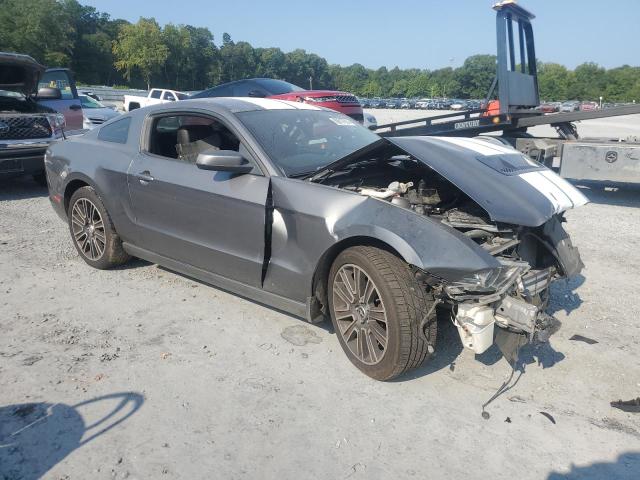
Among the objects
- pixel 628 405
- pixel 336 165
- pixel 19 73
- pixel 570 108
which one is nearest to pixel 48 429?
pixel 336 165

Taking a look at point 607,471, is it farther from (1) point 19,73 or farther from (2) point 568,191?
(1) point 19,73

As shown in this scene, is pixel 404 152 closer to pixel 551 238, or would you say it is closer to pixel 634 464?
pixel 551 238

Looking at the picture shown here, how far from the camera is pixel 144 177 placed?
4.22 metres

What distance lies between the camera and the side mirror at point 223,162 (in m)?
3.39

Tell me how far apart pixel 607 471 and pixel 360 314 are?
146 centimetres

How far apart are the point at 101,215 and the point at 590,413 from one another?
4189 mm

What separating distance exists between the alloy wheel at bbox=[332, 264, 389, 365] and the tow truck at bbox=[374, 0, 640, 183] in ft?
16.4

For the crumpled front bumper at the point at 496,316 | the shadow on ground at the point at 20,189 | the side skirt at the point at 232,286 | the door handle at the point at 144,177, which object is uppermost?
the door handle at the point at 144,177

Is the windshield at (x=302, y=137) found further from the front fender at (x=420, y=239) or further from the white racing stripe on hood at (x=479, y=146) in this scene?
the front fender at (x=420, y=239)

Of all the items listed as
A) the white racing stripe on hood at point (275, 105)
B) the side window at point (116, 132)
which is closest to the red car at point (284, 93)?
the side window at point (116, 132)

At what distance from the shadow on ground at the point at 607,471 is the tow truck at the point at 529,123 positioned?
595cm

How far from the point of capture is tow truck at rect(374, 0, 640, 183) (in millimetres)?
7793

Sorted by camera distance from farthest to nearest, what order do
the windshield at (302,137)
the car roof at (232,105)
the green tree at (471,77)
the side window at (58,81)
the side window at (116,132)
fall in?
the green tree at (471,77) < the side window at (58,81) < the side window at (116,132) < the car roof at (232,105) < the windshield at (302,137)

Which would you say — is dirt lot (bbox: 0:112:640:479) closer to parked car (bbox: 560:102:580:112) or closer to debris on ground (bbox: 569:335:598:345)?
debris on ground (bbox: 569:335:598:345)
